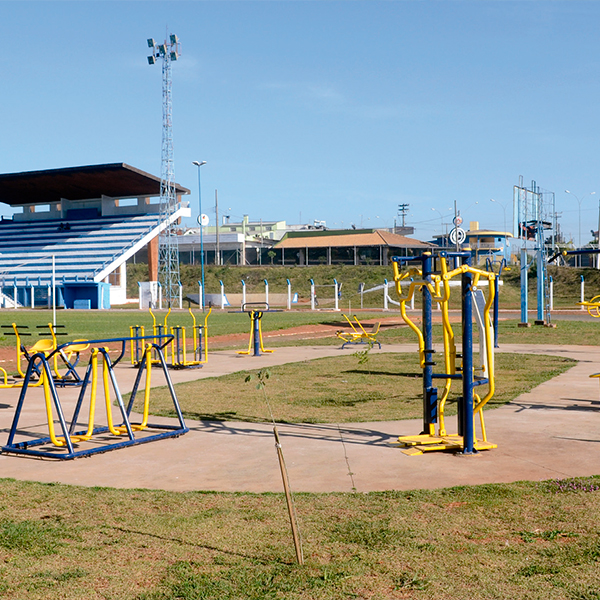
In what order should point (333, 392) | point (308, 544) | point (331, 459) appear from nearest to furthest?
point (308, 544) → point (331, 459) → point (333, 392)

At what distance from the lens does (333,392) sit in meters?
12.9

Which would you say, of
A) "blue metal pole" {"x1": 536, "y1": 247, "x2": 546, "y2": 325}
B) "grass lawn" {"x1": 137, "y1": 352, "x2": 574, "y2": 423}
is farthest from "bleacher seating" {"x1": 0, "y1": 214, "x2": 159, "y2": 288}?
"grass lawn" {"x1": 137, "y1": 352, "x2": 574, "y2": 423}

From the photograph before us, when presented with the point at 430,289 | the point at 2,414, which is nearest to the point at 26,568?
the point at 430,289

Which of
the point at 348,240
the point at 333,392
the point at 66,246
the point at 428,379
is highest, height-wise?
the point at 348,240

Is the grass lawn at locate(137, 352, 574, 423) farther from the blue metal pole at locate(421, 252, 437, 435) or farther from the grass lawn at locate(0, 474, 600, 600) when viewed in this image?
the grass lawn at locate(0, 474, 600, 600)

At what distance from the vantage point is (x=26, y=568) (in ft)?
15.6

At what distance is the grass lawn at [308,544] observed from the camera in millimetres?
4387

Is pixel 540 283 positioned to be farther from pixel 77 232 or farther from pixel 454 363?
pixel 77 232

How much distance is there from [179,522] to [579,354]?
16097 mm

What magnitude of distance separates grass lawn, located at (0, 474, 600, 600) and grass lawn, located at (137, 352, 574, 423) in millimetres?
2718

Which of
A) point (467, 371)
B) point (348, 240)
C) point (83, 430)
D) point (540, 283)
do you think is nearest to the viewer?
point (467, 371)

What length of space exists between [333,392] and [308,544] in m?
7.77

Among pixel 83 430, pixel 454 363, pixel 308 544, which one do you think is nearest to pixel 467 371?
pixel 454 363

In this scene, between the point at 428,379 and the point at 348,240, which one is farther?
the point at 348,240
